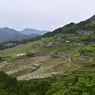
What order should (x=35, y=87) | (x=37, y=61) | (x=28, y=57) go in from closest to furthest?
(x=35, y=87), (x=37, y=61), (x=28, y=57)

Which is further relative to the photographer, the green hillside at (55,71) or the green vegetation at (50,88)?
the green hillside at (55,71)

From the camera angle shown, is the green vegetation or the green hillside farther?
the green hillside

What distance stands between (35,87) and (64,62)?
36564 millimetres

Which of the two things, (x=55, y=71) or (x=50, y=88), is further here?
(x=55, y=71)

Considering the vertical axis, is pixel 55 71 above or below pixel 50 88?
below

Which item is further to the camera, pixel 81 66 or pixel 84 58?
pixel 84 58

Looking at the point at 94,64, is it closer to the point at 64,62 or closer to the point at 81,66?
the point at 81,66

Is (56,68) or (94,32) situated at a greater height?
(94,32)

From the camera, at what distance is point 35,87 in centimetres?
5328

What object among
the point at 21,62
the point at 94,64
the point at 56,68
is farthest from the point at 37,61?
the point at 94,64

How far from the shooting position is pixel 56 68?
83.8 meters

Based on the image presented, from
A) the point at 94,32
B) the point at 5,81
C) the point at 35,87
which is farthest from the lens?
the point at 94,32

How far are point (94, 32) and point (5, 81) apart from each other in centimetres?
9646

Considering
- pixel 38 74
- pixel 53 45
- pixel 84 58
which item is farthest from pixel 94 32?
pixel 38 74
